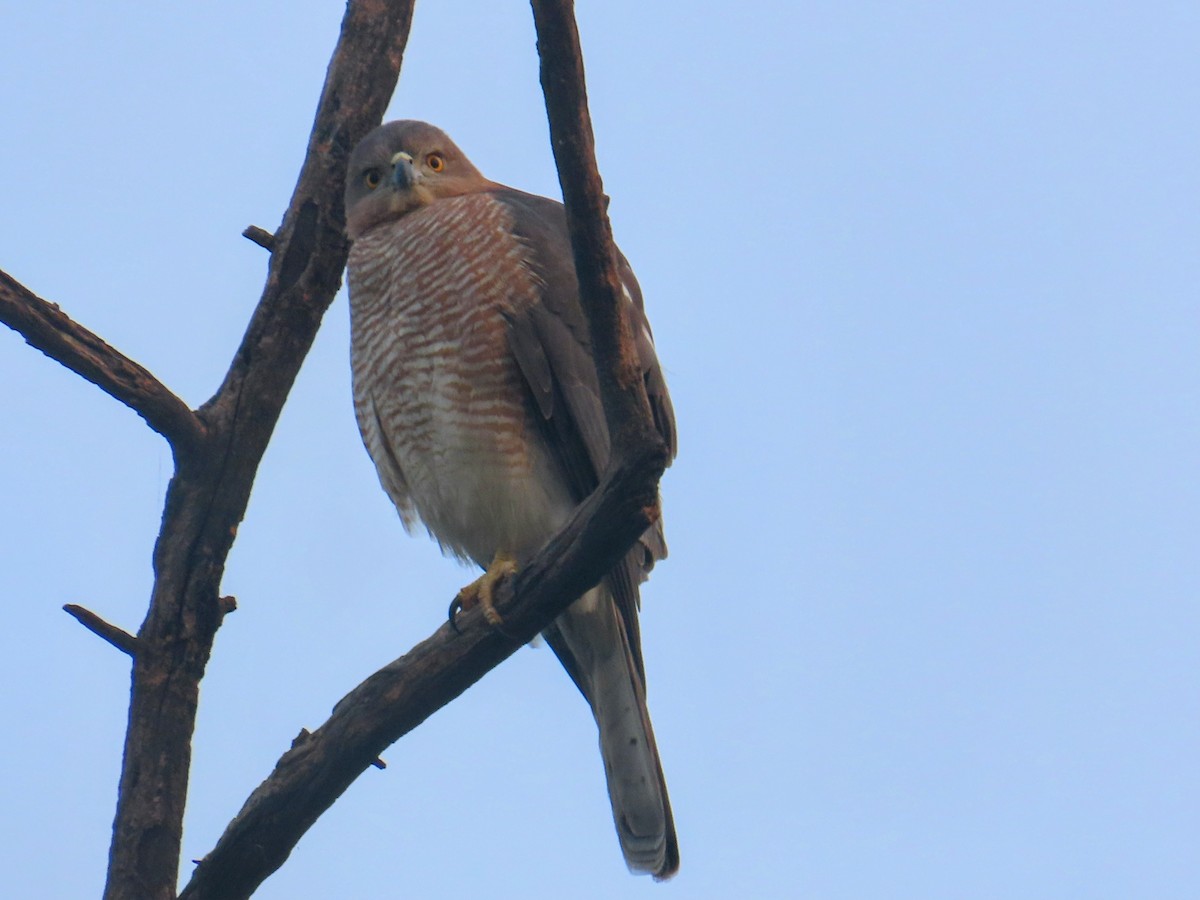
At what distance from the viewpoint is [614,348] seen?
3.60m

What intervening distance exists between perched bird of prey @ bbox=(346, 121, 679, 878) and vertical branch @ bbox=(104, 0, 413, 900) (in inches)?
14.0

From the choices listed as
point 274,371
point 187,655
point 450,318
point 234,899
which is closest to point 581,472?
point 450,318

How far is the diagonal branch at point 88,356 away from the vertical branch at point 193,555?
0.61ft

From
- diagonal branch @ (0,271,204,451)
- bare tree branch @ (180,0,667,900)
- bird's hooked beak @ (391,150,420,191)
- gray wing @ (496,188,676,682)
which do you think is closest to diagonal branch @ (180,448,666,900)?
bare tree branch @ (180,0,667,900)

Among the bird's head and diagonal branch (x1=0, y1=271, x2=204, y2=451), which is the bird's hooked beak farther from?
diagonal branch (x1=0, y1=271, x2=204, y2=451)

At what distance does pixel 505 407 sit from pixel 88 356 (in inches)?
55.8

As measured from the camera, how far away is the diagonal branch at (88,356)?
4094mm

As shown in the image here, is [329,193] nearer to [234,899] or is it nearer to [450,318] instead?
[450,318]

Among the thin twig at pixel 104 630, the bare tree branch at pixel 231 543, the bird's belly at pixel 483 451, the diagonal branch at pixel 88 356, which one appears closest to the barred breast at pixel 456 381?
the bird's belly at pixel 483 451

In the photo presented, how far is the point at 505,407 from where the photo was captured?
496cm

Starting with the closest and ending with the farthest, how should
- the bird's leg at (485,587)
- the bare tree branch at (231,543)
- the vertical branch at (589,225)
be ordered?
the vertical branch at (589,225) < the bare tree branch at (231,543) < the bird's leg at (485,587)

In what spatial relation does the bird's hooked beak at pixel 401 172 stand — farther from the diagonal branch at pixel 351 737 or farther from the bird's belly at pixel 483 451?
the diagonal branch at pixel 351 737

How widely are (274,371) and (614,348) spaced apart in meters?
1.72

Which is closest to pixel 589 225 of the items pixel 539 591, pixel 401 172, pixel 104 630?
pixel 539 591
